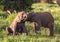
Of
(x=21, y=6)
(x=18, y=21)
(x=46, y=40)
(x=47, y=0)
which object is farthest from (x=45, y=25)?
(x=47, y=0)

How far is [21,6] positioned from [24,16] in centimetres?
723

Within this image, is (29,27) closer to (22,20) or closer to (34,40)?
(22,20)

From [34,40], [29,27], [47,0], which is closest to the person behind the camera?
[34,40]

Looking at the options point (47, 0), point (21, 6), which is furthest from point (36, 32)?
point (47, 0)

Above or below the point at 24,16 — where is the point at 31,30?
below

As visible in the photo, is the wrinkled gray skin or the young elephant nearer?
the young elephant

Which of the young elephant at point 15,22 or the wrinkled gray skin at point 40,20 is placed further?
the wrinkled gray skin at point 40,20

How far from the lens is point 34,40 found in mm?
8688

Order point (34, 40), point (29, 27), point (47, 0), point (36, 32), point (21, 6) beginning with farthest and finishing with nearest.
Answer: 1. point (47, 0)
2. point (21, 6)
3. point (29, 27)
4. point (36, 32)
5. point (34, 40)

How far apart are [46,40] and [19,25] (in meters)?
1.61

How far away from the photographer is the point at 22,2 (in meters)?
17.0

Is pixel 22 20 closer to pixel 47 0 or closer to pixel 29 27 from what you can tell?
pixel 29 27

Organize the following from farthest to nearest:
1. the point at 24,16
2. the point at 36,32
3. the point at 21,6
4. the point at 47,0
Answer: the point at 47,0 < the point at 21,6 < the point at 36,32 < the point at 24,16

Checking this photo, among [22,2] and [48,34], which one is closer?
[48,34]
